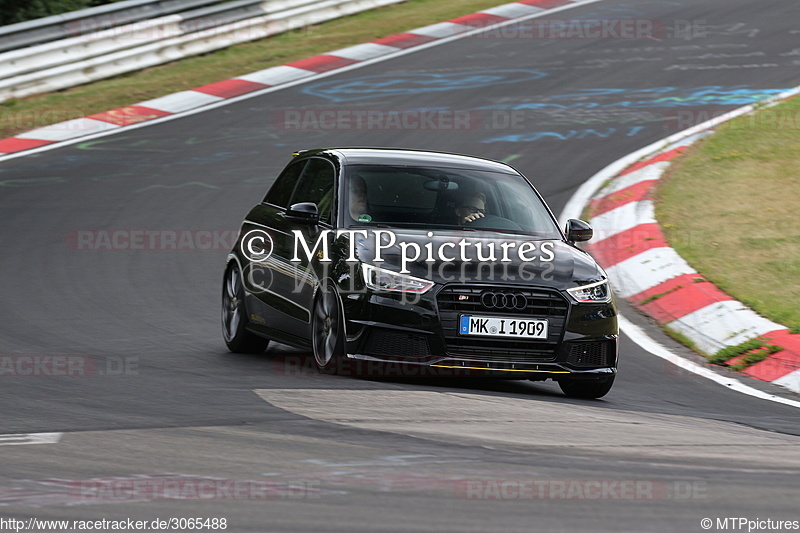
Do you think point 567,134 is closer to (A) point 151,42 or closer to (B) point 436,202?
(A) point 151,42

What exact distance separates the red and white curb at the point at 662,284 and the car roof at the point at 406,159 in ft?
6.71

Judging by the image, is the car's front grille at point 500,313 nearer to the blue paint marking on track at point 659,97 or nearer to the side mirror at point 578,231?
the side mirror at point 578,231

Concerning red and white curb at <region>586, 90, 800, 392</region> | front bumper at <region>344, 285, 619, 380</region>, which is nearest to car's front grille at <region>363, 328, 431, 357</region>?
front bumper at <region>344, 285, 619, 380</region>

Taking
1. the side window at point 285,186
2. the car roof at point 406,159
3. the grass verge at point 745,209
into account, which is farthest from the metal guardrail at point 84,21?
the car roof at point 406,159

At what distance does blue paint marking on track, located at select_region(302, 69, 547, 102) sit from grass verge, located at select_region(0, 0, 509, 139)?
189 centimetres

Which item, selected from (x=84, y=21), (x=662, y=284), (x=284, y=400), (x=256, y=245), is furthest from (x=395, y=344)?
(x=84, y=21)

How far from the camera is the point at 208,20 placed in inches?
881

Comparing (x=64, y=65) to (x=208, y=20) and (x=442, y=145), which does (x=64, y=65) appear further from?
(x=442, y=145)

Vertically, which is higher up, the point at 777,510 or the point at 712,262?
the point at 777,510

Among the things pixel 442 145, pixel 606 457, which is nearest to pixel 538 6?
pixel 442 145

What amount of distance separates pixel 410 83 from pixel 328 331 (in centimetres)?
1236

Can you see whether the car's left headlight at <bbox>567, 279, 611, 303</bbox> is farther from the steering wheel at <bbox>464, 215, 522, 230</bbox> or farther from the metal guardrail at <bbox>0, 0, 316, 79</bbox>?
the metal guardrail at <bbox>0, 0, 316, 79</bbox>

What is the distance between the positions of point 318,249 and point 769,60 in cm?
1488

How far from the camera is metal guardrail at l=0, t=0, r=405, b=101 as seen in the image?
757 inches
